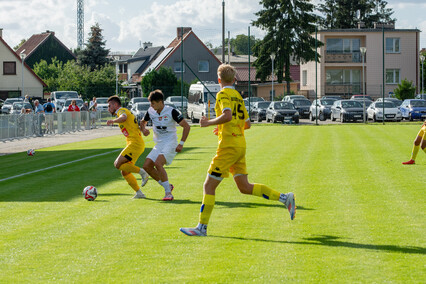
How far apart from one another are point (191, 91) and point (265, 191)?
137 feet

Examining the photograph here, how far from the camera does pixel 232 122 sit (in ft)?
26.0

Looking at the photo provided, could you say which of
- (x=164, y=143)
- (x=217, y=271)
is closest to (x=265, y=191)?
(x=217, y=271)

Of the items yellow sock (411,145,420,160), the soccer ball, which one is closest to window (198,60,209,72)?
yellow sock (411,145,420,160)

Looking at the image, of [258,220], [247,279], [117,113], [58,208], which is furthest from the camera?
[117,113]

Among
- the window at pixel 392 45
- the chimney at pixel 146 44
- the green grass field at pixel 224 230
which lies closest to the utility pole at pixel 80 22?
the chimney at pixel 146 44

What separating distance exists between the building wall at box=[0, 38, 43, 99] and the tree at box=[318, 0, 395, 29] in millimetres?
40282

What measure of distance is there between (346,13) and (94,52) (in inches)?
1341

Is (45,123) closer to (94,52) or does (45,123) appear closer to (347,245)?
(347,245)

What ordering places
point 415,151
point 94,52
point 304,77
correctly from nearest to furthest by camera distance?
point 415,151, point 304,77, point 94,52

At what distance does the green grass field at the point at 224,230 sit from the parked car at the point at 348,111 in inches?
1175

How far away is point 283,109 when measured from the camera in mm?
45781

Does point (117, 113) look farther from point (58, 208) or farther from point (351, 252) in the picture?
point (351, 252)

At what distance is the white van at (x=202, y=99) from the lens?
149 ft

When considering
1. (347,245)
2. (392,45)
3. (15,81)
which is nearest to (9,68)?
(15,81)
